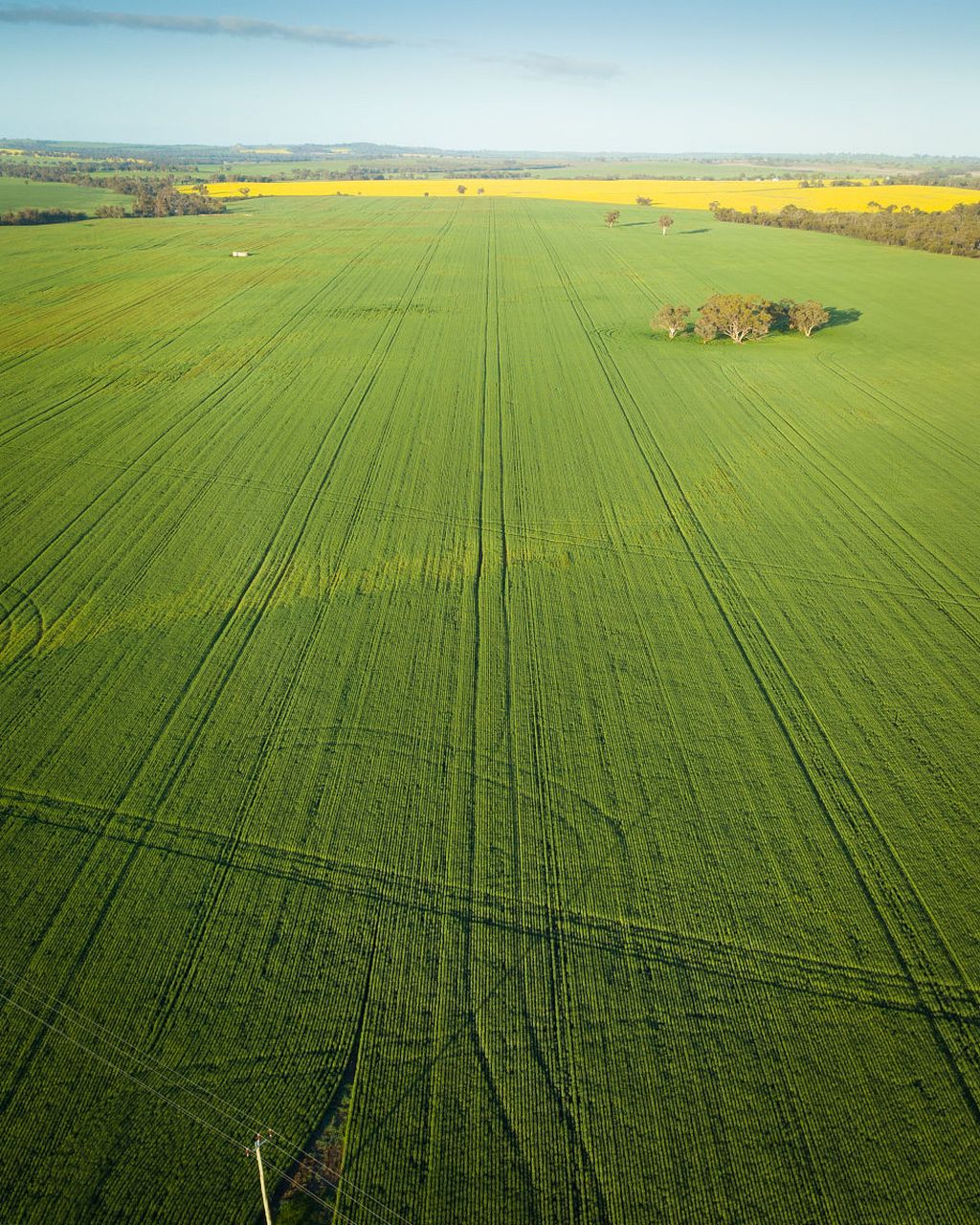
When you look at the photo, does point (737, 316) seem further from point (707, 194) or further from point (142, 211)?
point (707, 194)

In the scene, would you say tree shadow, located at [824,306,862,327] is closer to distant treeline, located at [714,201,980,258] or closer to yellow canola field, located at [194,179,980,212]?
distant treeline, located at [714,201,980,258]

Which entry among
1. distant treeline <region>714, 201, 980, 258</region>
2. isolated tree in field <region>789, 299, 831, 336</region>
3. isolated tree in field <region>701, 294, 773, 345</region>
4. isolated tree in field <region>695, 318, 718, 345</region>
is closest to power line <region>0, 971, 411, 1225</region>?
isolated tree in field <region>695, 318, 718, 345</region>

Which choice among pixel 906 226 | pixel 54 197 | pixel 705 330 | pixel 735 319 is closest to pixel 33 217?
pixel 54 197

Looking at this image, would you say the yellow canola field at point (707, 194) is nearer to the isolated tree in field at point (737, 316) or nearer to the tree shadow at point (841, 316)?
the tree shadow at point (841, 316)

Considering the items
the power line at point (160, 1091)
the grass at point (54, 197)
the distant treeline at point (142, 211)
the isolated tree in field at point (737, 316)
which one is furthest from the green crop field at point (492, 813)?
the grass at point (54, 197)

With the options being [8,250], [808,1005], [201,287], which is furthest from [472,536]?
[8,250]

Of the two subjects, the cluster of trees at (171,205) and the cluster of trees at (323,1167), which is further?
the cluster of trees at (171,205)
